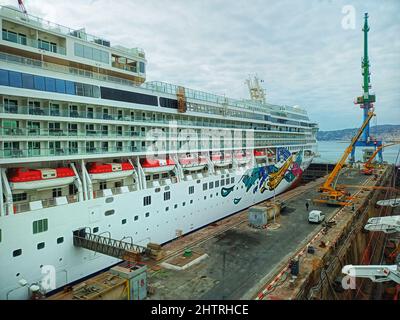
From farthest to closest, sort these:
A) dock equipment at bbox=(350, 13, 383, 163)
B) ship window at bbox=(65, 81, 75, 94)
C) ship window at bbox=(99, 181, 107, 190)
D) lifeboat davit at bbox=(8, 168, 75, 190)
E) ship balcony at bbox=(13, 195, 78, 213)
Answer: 1. dock equipment at bbox=(350, 13, 383, 163)
2. ship window at bbox=(99, 181, 107, 190)
3. ship window at bbox=(65, 81, 75, 94)
4. lifeboat davit at bbox=(8, 168, 75, 190)
5. ship balcony at bbox=(13, 195, 78, 213)

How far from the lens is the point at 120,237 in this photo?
1752 cm

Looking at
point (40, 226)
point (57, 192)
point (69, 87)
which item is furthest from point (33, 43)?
point (40, 226)

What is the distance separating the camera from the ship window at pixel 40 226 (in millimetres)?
13625

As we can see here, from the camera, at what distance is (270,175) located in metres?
36.6

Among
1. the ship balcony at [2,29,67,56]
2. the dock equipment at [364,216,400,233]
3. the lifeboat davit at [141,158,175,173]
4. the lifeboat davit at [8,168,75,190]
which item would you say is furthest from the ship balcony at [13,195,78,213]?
the dock equipment at [364,216,400,233]

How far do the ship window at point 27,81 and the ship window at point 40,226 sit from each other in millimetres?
6609

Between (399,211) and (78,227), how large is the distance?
44327 mm

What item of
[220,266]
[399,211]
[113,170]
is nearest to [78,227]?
[113,170]

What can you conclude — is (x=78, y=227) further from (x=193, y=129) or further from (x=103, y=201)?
(x=193, y=129)

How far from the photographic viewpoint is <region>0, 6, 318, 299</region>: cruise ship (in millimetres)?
13711

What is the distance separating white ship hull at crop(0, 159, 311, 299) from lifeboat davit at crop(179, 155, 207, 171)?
129 cm

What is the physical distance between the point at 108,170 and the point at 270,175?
2375 cm

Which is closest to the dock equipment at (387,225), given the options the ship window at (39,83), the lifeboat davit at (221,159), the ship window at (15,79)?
the lifeboat davit at (221,159)

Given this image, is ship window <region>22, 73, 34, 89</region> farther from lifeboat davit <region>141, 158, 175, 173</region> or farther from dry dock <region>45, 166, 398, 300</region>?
dry dock <region>45, 166, 398, 300</region>
